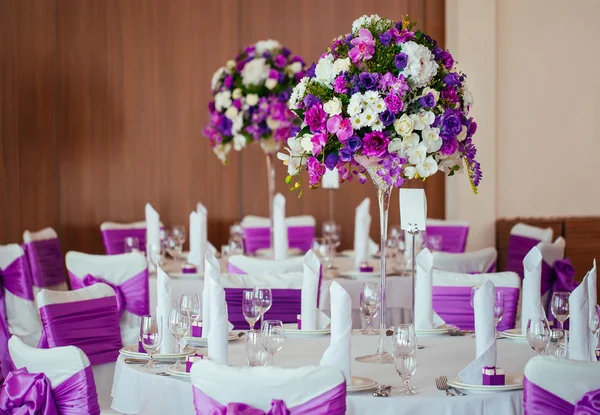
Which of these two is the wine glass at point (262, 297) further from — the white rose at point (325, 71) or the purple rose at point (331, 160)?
the white rose at point (325, 71)

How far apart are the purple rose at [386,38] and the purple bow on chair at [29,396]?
172cm

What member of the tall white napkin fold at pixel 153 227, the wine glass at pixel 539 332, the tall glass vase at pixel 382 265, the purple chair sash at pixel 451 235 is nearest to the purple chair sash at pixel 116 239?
the tall white napkin fold at pixel 153 227

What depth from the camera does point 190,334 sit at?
394 centimetres

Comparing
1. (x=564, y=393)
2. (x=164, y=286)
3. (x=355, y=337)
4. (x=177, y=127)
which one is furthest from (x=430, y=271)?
(x=177, y=127)

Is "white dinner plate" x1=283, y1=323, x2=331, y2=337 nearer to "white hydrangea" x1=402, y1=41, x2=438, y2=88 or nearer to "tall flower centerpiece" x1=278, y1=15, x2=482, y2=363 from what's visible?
"tall flower centerpiece" x1=278, y1=15, x2=482, y2=363

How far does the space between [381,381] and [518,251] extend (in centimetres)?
393

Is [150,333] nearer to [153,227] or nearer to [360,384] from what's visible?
[360,384]

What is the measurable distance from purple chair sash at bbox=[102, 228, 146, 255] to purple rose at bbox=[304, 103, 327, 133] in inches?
155

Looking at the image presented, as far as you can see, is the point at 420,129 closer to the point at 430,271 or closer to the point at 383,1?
the point at 430,271

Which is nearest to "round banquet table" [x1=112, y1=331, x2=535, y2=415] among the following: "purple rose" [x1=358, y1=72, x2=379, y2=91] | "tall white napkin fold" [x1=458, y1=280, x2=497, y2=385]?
"tall white napkin fold" [x1=458, y1=280, x2=497, y2=385]

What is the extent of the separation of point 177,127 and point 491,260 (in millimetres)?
3553

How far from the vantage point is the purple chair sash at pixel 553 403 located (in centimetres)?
264

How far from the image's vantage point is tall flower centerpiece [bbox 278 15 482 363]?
11.7 feet

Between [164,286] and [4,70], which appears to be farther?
[4,70]
